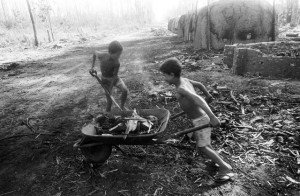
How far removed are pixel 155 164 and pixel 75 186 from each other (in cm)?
121

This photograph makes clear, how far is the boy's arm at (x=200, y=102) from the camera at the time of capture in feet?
9.24

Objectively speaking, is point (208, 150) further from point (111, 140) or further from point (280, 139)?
point (280, 139)

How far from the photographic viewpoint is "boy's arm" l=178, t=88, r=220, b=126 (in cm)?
282

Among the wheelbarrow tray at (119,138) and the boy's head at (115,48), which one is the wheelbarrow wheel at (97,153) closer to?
the wheelbarrow tray at (119,138)

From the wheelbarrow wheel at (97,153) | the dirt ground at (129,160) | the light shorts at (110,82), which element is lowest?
the dirt ground at (129,160)

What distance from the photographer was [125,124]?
3.41 meters

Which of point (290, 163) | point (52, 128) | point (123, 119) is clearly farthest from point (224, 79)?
point (52, 128)

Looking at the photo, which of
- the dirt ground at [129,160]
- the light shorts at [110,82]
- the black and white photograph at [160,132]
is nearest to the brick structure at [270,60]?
the black and white photograph at [160,132]

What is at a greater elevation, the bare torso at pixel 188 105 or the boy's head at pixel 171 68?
the boy's head at pixel 171 68

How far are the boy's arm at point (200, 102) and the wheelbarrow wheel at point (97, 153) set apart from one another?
1.39m

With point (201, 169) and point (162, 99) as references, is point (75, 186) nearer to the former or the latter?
point (201, 169)

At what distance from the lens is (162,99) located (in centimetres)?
615

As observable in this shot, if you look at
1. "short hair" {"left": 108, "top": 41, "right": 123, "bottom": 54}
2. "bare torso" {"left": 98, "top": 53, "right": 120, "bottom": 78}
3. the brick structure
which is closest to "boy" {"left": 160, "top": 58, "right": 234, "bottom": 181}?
"short hair" {"left": 108, "top": 41, "right": 123, "bottom": 54}

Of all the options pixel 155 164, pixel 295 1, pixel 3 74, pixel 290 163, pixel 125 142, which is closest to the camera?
pixel 125 142
